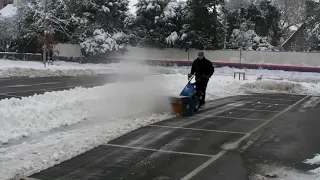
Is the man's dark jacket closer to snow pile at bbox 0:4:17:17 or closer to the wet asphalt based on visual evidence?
the wet asphalt

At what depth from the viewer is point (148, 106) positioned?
12523 millimetres

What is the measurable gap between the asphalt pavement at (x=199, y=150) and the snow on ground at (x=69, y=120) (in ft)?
1.20

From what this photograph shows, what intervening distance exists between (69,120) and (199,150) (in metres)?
3.88

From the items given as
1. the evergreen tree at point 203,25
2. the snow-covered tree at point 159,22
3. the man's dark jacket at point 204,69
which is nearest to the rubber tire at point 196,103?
the man's dark jacket at point 204,69

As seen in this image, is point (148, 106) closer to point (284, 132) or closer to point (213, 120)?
point (213, 120)

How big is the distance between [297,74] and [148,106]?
94.0 ft

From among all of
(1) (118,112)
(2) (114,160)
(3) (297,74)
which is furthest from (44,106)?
(3) (297,74)

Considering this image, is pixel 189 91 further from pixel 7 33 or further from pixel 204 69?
A: pixel 7 33

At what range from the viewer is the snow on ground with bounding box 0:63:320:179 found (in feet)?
23.4

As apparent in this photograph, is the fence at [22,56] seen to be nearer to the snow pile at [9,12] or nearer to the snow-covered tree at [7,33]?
the snow-covered tree at [7,33]

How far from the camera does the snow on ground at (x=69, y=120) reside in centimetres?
712

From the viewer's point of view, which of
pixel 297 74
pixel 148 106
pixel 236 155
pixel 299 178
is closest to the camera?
pixel 299 178

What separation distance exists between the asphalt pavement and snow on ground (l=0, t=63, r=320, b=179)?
365mm

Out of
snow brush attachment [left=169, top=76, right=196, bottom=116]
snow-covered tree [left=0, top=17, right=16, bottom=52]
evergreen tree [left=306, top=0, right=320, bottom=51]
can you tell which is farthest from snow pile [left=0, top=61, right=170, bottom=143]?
snow-covered tree [left=0, top=17, right=16, bottom=52]
